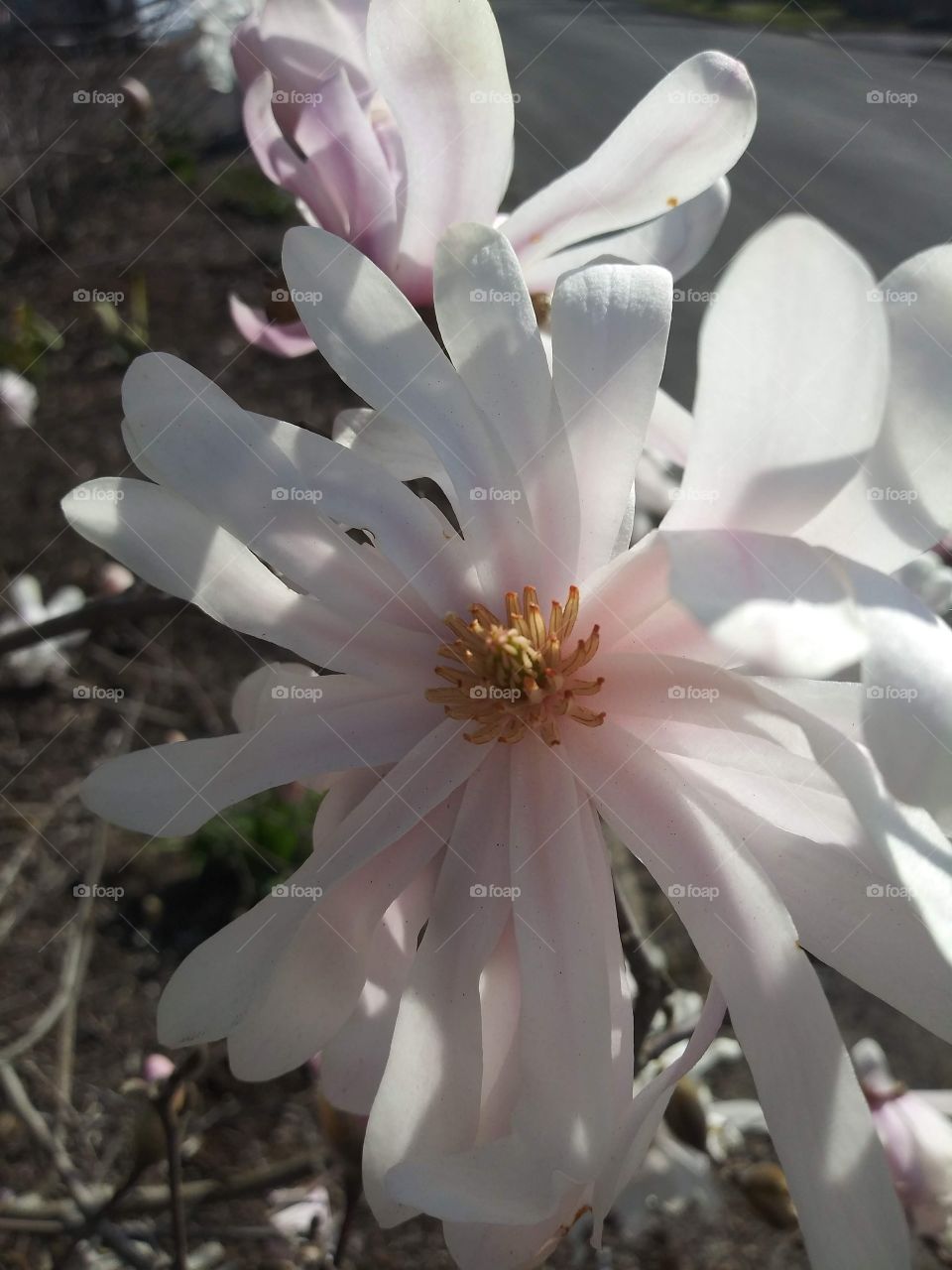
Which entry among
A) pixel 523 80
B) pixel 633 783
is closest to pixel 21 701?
pixel 523 80

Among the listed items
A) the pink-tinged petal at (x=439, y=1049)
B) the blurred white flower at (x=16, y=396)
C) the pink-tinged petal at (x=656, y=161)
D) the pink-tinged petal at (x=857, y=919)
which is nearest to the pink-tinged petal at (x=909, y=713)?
the pink-tinged petal at (x=857, y=919)

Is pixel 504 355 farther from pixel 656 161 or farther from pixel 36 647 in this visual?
pixel 36 647

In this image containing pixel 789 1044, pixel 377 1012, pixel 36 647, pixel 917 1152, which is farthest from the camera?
pixel 36 647

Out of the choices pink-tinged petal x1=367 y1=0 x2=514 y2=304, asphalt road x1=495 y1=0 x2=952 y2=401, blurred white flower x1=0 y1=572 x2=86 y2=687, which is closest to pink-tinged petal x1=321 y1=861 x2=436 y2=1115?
pink-tinged petal x1=367 y1=0 x2=514 y2=304

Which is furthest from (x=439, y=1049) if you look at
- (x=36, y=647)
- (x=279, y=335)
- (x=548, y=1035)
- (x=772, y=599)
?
(x=36, y=647)

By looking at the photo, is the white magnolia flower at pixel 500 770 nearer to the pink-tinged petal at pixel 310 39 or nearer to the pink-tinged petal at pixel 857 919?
the pink-tinged petal at pixel 857 919

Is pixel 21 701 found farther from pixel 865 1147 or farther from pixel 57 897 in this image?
pixel 865 1147
